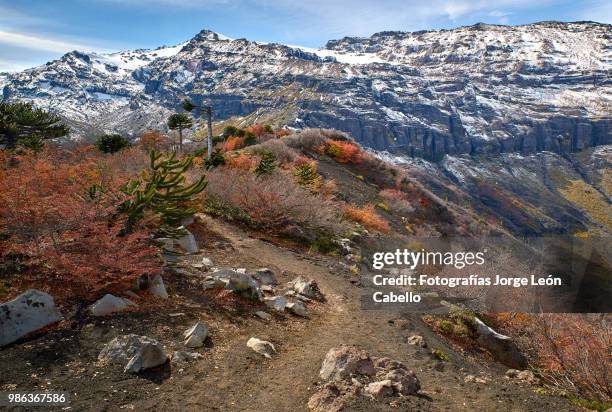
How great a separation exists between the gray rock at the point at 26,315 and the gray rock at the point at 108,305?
539 millimetres

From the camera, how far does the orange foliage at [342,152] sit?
35250mm

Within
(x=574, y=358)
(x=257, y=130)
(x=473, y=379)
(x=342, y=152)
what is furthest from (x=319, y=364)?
(x=257, y=130)

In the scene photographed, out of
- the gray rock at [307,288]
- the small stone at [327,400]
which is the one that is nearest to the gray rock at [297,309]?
the gray rock at [307,288]

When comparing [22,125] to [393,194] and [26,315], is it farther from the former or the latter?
[26,315]

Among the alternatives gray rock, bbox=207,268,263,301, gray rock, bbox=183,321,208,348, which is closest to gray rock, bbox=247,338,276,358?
gray rock, bbox=183,321,208,348

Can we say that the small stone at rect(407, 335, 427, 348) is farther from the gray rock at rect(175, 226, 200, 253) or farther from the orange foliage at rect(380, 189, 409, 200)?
the orange foliage at rect(380, 189, 409, 200)

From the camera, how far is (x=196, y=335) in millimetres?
6828

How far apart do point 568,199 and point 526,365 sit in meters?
187

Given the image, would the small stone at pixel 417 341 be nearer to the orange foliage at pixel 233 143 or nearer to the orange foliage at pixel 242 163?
the orange foliage at pixel 242 163

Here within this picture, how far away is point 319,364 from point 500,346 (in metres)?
5.19

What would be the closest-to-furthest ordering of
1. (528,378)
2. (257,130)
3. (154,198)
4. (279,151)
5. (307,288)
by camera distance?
(528,378) < (154,198) < (307,288) < (279,151) < (257,130)

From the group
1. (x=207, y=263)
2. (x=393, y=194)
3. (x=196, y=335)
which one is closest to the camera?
(x=196, y=335)

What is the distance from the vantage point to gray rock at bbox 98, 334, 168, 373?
574cm

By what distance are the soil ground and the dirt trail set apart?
0.05 ft
